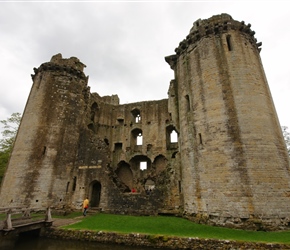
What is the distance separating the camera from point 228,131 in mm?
11578

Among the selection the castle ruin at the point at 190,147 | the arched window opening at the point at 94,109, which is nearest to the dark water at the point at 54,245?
the castle ruin at the point at 190,147

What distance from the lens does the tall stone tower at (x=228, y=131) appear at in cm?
1018

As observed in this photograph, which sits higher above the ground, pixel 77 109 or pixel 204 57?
pixel 204 57

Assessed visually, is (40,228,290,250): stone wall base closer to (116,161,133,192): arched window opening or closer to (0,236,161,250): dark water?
(0,236,161,250): dark water

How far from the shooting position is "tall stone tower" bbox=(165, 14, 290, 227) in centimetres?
1018

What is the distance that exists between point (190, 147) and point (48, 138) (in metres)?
11.4

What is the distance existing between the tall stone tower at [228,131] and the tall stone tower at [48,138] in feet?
31.2

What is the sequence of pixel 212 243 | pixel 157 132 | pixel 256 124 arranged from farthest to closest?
pixel 157 132 → pixel 256 124 → pixel 212 243

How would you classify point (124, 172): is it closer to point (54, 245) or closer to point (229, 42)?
point (54, 245)

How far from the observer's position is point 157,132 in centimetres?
2228

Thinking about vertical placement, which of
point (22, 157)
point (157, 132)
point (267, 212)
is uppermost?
point (157, 132)

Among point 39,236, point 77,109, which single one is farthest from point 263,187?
point 77,109

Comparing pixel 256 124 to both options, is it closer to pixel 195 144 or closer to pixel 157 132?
pixel 195 144

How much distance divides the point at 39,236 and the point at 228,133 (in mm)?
11263
